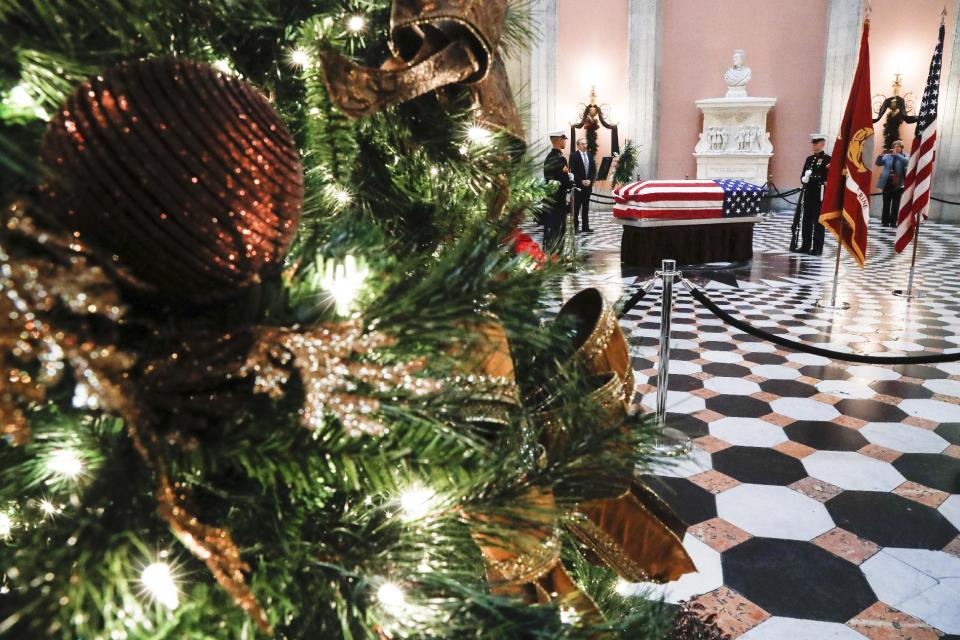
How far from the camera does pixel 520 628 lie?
454mm

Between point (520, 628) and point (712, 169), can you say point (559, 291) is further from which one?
point (712, 169)

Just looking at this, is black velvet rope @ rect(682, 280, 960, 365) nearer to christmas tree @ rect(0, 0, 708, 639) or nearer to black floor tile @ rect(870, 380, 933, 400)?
black floor tile @ rect(870, 380, 933, 400)

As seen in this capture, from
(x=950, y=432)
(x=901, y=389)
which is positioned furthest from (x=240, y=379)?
(x=901, y=389)

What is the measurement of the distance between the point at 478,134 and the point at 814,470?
2.62 meters

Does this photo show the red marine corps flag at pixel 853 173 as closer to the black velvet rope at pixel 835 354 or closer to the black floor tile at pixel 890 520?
the black velvet rope at pixel 835 354

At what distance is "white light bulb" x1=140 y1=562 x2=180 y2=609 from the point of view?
0.35m

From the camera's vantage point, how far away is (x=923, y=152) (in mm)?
5797

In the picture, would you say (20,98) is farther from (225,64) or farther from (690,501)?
(690,501)

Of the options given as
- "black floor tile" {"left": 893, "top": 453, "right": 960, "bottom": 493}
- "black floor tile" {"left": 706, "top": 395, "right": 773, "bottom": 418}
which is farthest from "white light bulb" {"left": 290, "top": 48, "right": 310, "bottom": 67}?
"black floor tile" {"left": 706, "top": 395, "right": 773, "bottom": 418}

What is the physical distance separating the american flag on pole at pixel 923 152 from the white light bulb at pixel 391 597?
6964 millimetres

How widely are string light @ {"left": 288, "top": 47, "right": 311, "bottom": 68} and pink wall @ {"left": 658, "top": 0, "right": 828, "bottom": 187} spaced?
16.0 meters

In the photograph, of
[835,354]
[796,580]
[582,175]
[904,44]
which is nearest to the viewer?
[796,580]

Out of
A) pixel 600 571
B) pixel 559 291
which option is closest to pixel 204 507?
pixel 559 291

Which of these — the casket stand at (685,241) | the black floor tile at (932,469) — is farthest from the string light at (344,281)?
the casket stand at (685,241)
